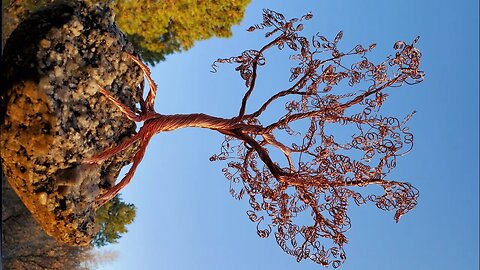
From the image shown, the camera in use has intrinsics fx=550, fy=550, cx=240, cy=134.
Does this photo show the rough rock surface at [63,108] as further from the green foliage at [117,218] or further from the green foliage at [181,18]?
the green foliage at [117,218]

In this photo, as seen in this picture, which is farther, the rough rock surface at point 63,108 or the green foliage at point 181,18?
the green foliage at point 181,18

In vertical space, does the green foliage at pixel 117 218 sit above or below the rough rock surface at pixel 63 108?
above

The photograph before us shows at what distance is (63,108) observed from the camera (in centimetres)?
429

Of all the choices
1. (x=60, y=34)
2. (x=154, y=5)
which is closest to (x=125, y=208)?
(x=154, y=5)

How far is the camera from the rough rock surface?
13.9 feet

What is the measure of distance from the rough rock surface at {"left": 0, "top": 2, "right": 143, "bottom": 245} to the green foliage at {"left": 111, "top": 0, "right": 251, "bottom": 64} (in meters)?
4.52

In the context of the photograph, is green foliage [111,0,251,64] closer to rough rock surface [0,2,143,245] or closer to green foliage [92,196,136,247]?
green foliage [92,196,136,247]

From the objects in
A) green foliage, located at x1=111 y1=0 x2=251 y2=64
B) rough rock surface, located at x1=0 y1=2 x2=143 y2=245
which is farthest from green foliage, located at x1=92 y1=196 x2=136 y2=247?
rough rock surface, located at x1=0 y1=2 x2=143 y2=245

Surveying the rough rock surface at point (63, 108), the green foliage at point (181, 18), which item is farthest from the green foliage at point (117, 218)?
the rough rock surface at point (63, 108)

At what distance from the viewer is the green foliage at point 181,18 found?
930 cm

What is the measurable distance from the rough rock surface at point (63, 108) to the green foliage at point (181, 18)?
4524 mm

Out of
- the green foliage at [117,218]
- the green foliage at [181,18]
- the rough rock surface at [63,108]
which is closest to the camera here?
the rough rock surface at [63,108]

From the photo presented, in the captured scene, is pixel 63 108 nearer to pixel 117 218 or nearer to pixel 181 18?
pixel 181 18

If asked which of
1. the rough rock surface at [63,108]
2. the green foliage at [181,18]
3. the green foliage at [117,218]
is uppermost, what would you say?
the green foliage at [181,18]
